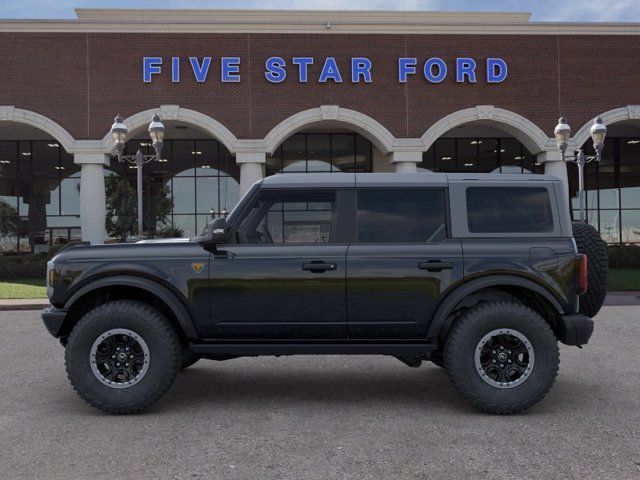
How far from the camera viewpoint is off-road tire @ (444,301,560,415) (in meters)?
5.06

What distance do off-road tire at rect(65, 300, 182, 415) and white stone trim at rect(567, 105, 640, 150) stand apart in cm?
2186

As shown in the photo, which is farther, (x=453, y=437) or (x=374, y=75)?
(x=374, y=75)

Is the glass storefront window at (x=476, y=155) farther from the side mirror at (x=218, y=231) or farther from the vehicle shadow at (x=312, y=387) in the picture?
the side mirror at (x=218, y=231)

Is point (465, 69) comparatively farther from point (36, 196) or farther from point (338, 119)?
point (36, 196)

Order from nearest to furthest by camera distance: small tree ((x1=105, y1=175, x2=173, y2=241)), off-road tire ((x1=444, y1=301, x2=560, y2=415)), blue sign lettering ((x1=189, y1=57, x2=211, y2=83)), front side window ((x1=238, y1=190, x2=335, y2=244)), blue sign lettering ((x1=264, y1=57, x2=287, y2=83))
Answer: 1. off-road tire ((x1=444, y1=301, x2=560, y2=415))
2. front side window ((x1=238, y1=190, x2=335, y2=244))
3. blue sign lettering ((x1=189, y1=57, x2=211, y2=83))
4. blue sign lettering ((x1=264, y1=57, x2=287, y2=83))
5. small tree ((x1=105, y1=175, x2=173, y2=241))

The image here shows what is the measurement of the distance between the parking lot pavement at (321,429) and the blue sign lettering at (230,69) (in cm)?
1759

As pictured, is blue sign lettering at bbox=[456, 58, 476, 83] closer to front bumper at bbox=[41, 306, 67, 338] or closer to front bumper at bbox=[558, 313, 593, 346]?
front bumper at bbox=[558, 313, 593, 346]

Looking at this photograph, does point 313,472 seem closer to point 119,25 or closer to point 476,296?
point 476,296

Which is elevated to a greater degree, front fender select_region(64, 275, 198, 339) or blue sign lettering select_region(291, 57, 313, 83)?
blue sign lettering select_region(291, 57, 313, 83)

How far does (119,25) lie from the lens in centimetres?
2278

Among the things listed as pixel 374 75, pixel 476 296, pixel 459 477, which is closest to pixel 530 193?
pixel 476 296

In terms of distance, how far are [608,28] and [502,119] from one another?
18.8ft

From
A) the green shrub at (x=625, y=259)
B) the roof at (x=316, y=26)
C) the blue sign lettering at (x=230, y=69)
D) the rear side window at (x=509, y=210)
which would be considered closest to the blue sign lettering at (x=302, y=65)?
the roof at (x=316, y=26)

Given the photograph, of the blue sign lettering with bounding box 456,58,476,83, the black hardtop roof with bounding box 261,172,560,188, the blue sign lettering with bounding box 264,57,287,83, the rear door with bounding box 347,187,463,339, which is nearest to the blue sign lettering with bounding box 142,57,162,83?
the blue sign lettering with bounding box 264,57,287,83
